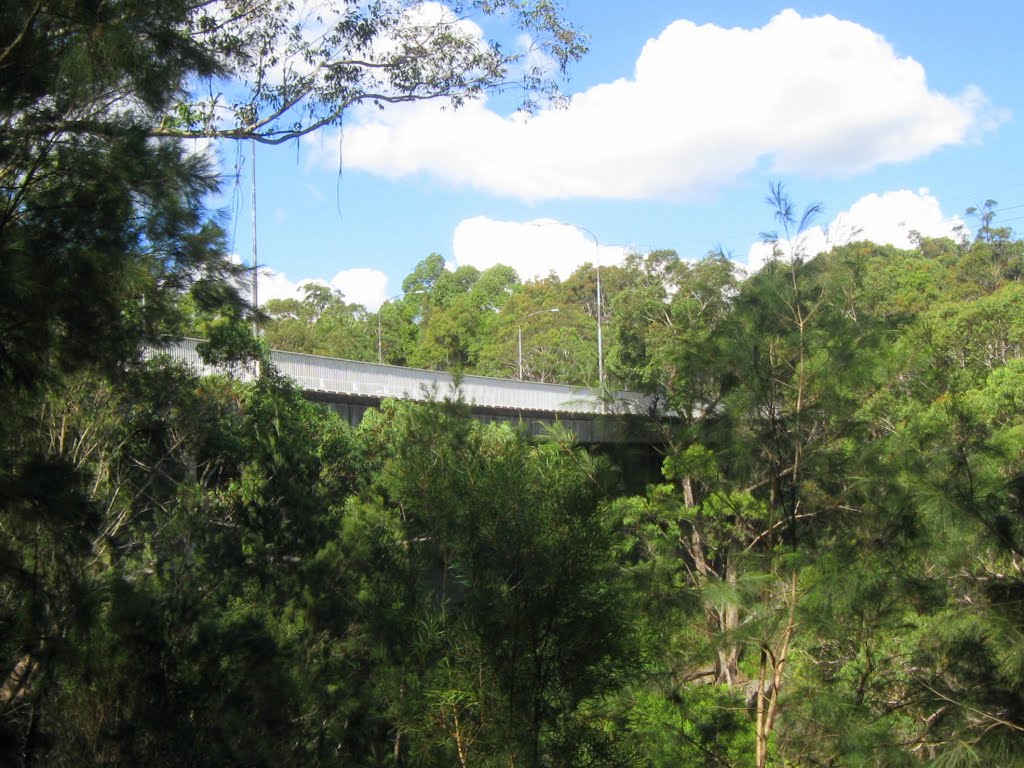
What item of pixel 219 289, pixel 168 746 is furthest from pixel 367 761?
pixel 219 289

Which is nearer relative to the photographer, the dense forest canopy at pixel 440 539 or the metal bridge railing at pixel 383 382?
the dense forest canopy at pixel 440 539

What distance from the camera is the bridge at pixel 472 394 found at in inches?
475

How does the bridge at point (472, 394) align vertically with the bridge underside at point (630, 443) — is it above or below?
above

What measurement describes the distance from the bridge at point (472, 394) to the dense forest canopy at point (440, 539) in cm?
47

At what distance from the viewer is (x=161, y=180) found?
6.13 metres

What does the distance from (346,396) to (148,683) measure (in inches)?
469

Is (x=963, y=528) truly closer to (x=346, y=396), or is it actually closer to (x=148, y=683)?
(x=148, y=683)

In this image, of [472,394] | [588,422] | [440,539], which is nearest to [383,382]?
[472,394]

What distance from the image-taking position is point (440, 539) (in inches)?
290

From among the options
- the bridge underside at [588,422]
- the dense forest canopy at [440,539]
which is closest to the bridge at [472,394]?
the bridge underside at [588,422]

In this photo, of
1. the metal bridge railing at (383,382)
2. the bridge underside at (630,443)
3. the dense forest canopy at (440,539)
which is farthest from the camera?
the metal bridge railing at (383,382)

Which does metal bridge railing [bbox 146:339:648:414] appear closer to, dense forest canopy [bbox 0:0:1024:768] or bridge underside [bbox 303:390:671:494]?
bridge underside [bbox 303:390:671:494]

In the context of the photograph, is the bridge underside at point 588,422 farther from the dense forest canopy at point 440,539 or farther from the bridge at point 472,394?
the dense forest canopy at point 440,539

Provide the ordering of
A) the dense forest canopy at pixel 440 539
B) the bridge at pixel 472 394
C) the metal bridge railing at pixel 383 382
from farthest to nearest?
the metal bridge railing at pixel 383 382
the bridge at pixel 472 394
the dense forest canopy at pixel 440 539
